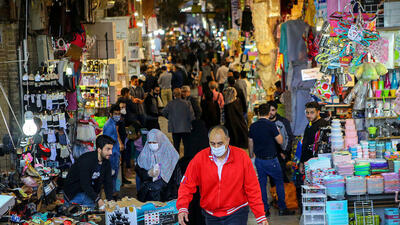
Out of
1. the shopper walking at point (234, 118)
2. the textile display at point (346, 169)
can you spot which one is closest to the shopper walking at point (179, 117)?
the shopper walking at point (234, 118)

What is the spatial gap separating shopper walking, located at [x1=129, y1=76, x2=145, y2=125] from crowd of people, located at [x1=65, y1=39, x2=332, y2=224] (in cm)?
3

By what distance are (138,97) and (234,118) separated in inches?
101

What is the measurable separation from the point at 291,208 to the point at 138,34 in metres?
9.53

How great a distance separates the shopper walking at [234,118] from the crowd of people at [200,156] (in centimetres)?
2

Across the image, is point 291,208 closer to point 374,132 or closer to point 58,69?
point 374,132

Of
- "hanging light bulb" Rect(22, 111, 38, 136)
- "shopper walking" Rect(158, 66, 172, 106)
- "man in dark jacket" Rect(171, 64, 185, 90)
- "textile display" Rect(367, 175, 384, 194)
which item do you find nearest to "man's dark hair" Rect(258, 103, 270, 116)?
"textile display" Rect(367, 175, 384, 194)

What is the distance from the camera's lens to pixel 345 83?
8.61 m

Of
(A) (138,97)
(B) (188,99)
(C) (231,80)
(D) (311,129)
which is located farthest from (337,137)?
(A) (138,97)

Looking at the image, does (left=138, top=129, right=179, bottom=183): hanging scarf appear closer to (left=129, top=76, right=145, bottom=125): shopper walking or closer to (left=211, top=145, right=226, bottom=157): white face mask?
(left=211, top=145, right=226, bottom=157): white face mask

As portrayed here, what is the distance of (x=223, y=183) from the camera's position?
5594 millimetres

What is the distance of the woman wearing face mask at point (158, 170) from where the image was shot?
7977 millimetres

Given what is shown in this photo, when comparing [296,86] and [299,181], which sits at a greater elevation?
[296,86]

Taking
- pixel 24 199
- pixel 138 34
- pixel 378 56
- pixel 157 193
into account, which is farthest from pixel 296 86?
pixel 138 34

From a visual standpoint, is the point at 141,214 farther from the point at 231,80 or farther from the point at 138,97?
the point at 138,97
